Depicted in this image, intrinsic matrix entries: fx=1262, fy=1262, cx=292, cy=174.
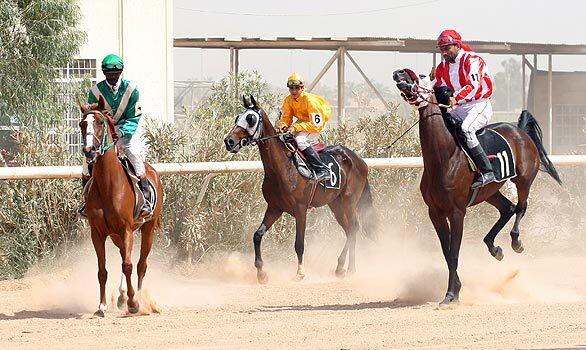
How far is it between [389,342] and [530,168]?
17.3ft

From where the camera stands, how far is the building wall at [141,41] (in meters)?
26.3

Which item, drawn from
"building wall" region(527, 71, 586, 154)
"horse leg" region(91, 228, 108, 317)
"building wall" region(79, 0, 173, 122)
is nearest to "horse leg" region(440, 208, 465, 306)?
→ "horse leg" region(91, 228, 108, 317)

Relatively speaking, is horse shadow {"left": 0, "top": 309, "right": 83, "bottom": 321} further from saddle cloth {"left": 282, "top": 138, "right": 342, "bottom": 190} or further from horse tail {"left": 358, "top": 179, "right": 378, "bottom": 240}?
horse tail {"left": 358, "top": 179, "right": 378, "bottom": 240}

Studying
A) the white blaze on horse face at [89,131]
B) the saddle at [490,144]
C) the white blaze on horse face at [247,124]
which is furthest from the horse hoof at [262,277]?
the white blaze on horse face at [89,131]

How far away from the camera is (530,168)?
1479cm

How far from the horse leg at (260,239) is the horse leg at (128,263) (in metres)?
3.01

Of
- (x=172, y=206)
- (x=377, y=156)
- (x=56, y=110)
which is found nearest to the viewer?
(x=172, y=206)

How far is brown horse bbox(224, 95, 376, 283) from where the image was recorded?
15242mm

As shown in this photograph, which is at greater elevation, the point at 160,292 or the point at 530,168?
the point at 530,168

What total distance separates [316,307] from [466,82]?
282 centimetres

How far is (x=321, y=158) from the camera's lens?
16422mm

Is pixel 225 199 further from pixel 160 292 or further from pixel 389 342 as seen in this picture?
pixel 389 342

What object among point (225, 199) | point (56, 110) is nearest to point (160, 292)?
point (225, 199)

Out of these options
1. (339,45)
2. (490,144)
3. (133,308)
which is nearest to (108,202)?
(133,308)
